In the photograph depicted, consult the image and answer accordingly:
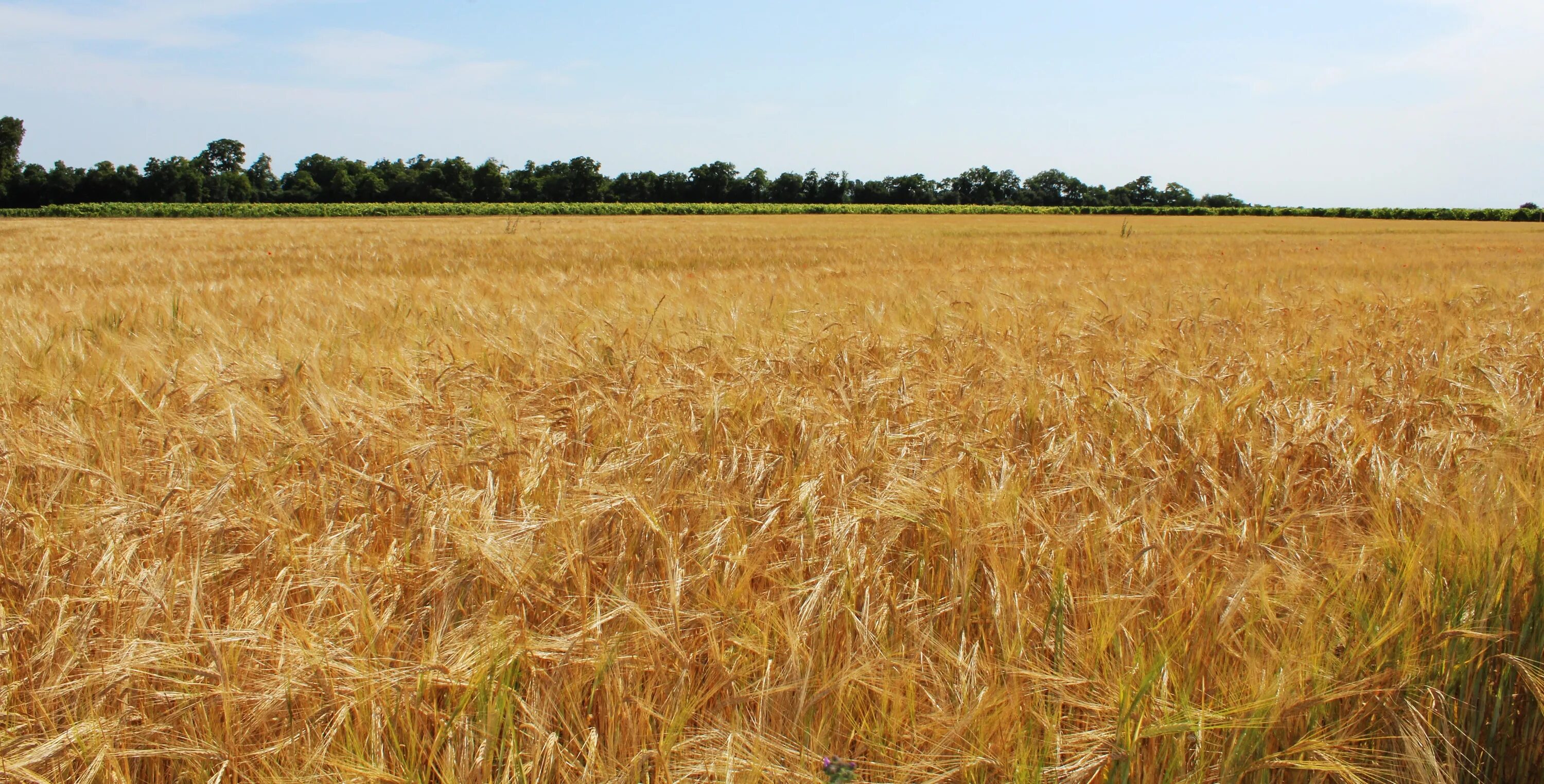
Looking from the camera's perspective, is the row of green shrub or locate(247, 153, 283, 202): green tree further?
locate(247, 153, 283, 202): green tree

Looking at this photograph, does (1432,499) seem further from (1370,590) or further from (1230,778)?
(1230,778)

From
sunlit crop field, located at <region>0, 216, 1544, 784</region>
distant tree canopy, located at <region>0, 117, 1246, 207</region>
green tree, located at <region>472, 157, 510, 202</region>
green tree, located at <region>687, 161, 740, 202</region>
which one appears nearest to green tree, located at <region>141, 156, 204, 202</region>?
distant tree canopy, located at <region>0, 117, 1246, 207</region>

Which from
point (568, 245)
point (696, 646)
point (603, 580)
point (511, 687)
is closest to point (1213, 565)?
point (696, 646)

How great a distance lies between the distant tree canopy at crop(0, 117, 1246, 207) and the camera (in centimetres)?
7381

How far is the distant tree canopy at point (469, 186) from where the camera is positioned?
73812 millimetres

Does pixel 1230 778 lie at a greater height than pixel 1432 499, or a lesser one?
lesser

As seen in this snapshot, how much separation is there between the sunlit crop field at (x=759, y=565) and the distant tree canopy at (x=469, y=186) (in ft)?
→ 296

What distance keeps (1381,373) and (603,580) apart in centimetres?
316

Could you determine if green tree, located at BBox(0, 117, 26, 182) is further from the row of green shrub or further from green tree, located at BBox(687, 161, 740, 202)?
green tree, located at BBox(687, 161, 740, 202)

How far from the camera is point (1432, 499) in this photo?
65.0 inches

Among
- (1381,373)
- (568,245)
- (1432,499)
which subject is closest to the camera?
(1432,499)

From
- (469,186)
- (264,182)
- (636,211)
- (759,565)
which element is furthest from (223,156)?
(759,565)

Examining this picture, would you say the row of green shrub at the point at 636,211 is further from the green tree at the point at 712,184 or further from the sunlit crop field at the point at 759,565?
the sunlit crop field at the point at 759,565

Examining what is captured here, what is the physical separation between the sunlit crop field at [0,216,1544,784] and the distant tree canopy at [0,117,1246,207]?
90.2 metres
